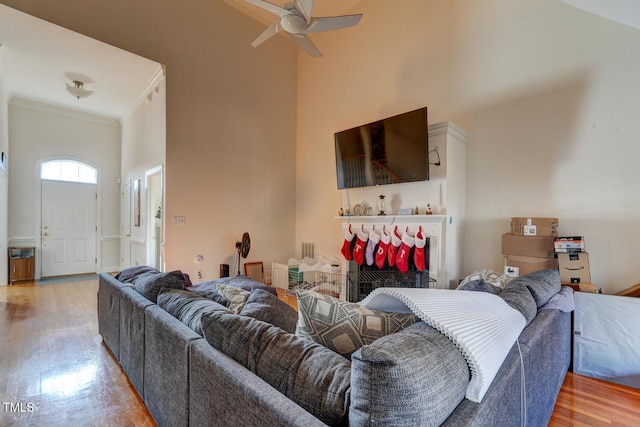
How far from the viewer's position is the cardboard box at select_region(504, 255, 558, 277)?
292cm

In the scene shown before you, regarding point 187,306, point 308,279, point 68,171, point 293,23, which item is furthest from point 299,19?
point 68,171

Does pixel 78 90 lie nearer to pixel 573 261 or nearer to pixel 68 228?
pixel 68 228

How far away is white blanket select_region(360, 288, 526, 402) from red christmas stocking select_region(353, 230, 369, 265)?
2.74m

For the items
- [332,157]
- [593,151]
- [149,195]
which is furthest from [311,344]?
[149,195]

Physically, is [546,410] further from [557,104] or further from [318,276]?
[318,276]

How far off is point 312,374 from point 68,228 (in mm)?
7224

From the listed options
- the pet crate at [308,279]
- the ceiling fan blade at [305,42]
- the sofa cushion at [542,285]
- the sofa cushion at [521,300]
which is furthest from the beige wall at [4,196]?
the sofa cushion at [542,285]

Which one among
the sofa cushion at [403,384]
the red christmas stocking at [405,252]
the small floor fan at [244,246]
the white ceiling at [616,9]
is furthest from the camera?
the small floor fan at [244,246]

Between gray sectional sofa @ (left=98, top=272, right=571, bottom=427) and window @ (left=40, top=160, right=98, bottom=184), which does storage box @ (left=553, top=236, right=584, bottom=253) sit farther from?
window @ (left=40, top=160, right=98, bottom=184)

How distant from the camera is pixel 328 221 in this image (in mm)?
5082

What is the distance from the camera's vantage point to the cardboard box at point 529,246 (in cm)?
289

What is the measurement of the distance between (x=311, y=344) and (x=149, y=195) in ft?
15.9

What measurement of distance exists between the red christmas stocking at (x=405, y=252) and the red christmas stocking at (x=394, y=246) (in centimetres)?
9

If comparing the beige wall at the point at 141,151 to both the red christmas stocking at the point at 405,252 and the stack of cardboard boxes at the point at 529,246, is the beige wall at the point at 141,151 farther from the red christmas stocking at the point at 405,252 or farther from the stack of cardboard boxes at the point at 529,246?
the stack of cardboard boxes at the point at 529,246
